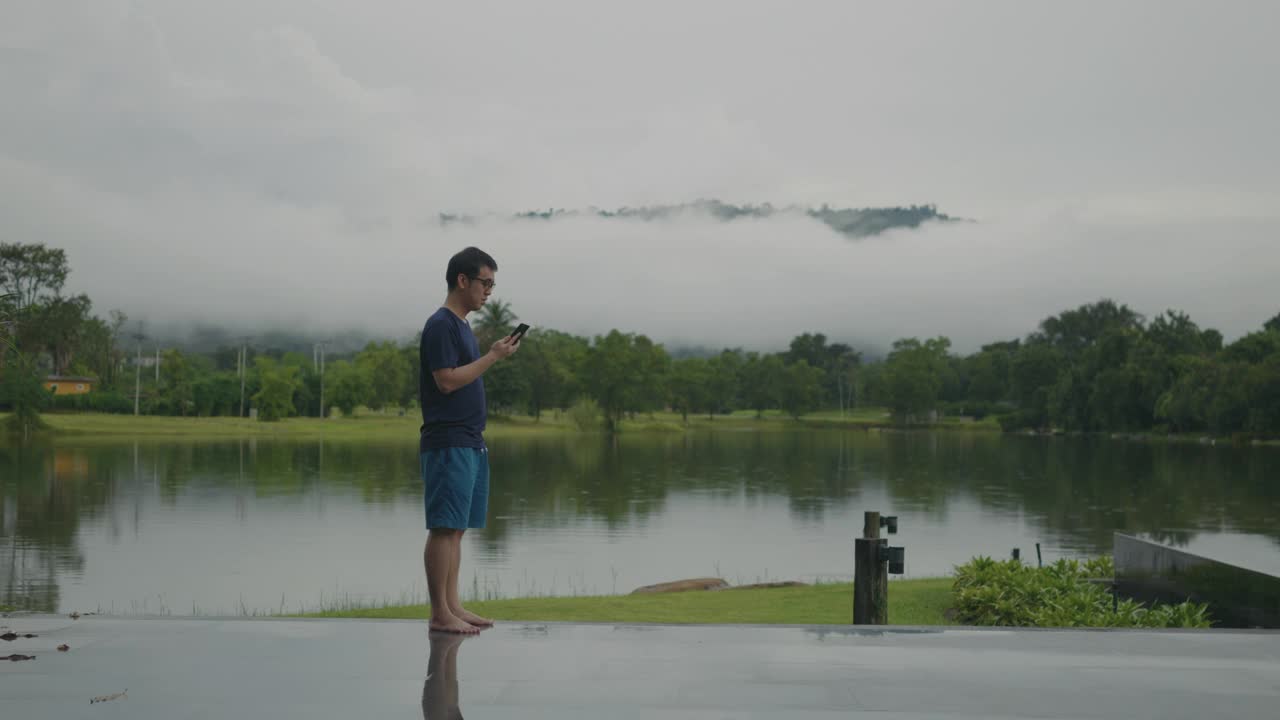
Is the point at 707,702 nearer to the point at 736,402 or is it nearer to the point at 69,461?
the point at 69,461

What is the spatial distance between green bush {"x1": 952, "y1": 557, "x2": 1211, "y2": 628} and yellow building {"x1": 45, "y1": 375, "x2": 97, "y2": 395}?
81.7m

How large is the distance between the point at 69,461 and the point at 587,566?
34.8m

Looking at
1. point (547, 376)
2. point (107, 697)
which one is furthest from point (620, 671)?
point (547, 376)

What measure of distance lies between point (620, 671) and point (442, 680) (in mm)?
648

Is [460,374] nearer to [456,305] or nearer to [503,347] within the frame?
[503,347]

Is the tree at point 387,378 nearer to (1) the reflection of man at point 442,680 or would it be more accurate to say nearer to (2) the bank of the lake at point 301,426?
(2) the bank of the lake at point 301,426

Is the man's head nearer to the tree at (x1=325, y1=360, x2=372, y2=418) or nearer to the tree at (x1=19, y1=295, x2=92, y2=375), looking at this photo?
the tree at (x1=19, y1=295, x2=92, y2=375)

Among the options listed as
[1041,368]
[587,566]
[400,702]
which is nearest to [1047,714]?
[400,702]

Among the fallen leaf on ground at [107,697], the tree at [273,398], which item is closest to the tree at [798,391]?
the tree at [273,398]

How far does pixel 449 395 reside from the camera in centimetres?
438

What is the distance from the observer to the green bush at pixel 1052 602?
694 centimetres

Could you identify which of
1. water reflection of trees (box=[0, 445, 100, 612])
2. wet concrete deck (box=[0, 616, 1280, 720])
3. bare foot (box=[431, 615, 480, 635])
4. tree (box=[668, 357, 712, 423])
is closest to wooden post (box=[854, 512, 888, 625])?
wet concrete deck (box=[0, 616, 1280, 720])

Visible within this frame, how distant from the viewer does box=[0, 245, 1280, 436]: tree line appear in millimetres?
68438

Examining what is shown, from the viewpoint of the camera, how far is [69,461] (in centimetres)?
4288
